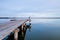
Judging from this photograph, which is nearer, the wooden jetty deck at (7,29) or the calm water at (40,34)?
the wooden jetty deck at (7,29)

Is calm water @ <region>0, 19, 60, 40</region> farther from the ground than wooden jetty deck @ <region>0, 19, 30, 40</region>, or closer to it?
closer to it

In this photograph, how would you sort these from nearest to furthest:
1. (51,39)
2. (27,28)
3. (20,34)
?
(51,39) < (20,34) < (27,28)

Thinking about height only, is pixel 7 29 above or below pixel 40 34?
above

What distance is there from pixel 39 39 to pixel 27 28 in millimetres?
4040

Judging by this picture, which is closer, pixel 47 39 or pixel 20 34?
pixel 47 39

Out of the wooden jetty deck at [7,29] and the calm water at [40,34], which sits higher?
the wooden jetty deck at [7,29]

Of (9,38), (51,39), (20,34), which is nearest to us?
(9,38)

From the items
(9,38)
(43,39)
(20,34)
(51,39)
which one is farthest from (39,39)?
(9,38)

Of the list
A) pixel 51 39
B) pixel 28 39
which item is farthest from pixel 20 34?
pixel 51 39

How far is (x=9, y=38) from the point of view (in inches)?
237

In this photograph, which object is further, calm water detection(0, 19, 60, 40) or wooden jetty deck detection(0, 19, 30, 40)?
calm water detection(0, 19, 60, 40)

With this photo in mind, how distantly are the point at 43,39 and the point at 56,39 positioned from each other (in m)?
0.70

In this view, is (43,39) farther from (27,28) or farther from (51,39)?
(27,28)

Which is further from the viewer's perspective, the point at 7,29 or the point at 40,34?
the point at 40,34
